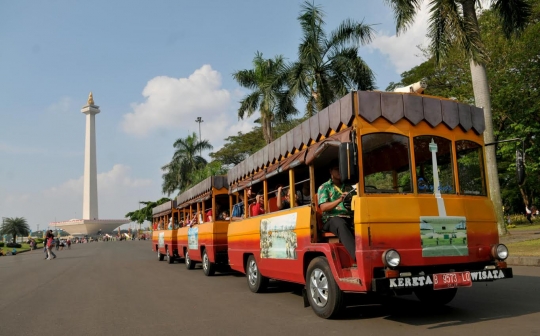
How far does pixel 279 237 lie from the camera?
7738 mm

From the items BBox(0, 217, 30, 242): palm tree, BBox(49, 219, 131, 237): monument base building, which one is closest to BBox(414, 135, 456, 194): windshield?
BBox(0, 217, 30, 242): palm tree

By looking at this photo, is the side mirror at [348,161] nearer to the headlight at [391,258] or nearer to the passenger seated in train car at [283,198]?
the headlight at [391,258]

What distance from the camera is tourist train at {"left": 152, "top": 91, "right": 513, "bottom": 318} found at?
18.0ft

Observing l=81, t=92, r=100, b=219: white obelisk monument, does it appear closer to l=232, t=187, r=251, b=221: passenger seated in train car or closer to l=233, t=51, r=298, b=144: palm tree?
l=233, t=51, r=298, b=144: palm tree

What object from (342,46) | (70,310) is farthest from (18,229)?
(70,310)

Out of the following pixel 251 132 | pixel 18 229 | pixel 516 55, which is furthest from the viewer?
pixel 18 229

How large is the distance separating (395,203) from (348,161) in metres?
0.82

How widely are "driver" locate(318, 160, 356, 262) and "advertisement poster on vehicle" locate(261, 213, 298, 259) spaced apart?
772 millimetres

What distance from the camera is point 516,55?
941 inches

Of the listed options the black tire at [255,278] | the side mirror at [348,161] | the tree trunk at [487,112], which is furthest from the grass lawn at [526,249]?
the side mirror at [348,161]

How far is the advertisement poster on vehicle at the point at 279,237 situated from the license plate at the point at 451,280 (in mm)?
2261

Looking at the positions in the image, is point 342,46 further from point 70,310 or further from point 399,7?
point 70,310

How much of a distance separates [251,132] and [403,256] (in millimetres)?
47810

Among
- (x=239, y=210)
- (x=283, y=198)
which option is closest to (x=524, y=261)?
(x=239, y=210)
